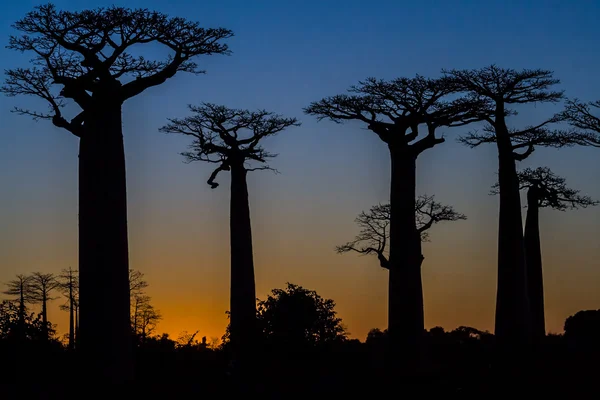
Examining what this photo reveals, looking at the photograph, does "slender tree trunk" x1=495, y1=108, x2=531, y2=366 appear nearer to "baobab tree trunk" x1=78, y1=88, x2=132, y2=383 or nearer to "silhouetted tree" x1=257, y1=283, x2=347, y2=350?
"silhouetted tree" x1=257, y1=283, x2=347, y2=350

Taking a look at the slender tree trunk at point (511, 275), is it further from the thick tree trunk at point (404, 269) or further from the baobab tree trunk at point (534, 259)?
the baobab tree trunk at point (534, 259)

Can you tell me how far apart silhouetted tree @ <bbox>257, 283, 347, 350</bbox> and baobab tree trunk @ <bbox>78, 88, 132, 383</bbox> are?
5.85 metres

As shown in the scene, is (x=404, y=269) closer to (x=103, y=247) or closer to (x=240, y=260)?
(x=240, y=260)

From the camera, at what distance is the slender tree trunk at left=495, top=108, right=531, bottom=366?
56.6 ft

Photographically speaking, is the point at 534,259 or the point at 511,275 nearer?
the point at 511,275

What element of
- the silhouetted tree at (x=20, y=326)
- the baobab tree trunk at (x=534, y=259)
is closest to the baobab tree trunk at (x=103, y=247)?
the silhouetted tree at (x=20, y=326)

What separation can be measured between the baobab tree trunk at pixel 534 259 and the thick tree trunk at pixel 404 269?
4731 mm

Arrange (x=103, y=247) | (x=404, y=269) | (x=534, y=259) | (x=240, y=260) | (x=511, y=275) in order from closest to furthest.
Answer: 1. (x=103, y=247)
2. (x=404, y=269)
3. (x=511, y=275)
4. (x=240, y=260)
5. (x=534, y=259)

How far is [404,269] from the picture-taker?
16172mm

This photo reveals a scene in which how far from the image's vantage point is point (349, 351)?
17.0 m

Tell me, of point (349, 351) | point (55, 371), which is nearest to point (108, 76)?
point (55, 371)

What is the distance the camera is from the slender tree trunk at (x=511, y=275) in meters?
17.2

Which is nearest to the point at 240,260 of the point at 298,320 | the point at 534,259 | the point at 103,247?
the point at 298,320

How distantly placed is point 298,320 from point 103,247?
6.35 metres
